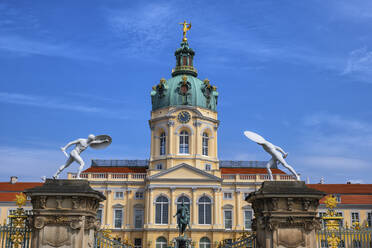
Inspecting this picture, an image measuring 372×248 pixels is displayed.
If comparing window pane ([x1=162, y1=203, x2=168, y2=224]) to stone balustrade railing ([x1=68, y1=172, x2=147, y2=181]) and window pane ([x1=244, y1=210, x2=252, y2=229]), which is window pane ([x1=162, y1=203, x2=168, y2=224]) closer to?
stone balustrade railing ([x1=68, y1=172, x2=147, y2=181])

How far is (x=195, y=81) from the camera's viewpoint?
68375mm

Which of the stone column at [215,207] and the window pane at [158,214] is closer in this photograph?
the stone column at [215,207]

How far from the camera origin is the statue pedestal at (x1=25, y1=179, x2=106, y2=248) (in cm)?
1717

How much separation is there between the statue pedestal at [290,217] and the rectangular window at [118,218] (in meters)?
47.9

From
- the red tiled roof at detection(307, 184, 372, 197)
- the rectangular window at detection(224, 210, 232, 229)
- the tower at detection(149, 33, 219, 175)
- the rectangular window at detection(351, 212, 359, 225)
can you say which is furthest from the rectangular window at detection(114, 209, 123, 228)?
the rectangular window at detection(351, 212, 359, 225)

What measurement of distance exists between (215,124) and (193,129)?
14.5ft

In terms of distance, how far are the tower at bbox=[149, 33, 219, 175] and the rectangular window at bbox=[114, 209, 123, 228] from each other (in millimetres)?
7935

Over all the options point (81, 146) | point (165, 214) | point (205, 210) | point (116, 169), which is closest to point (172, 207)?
point (165, 214)

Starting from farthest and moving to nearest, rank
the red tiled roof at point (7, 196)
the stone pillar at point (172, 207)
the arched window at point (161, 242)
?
the red tiled roof at point (7, 196)
the stone pillar at point (172, 207)
the arched window at point (161, 242)

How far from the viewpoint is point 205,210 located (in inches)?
2389

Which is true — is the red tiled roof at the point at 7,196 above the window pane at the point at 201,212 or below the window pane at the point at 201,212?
above

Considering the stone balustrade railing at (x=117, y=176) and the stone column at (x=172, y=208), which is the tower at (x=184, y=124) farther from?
the stone column at (x=172, y=208)

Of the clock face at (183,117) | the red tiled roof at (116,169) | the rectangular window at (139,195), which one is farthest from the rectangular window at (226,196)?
the red tiled roof at (116,169)

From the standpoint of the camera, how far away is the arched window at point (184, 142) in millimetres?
65625
